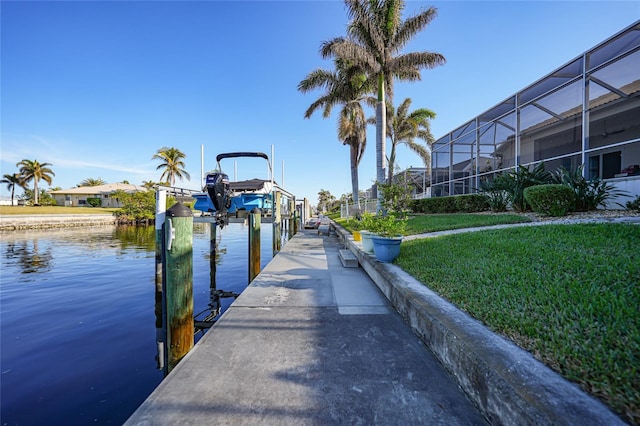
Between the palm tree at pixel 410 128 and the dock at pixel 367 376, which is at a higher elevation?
the palm tree at pixel 410 128

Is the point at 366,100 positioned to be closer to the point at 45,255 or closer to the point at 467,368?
the point at 467,368

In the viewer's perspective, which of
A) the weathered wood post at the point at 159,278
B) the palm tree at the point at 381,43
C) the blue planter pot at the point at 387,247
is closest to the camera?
the weathered wood post at the point at 159,278

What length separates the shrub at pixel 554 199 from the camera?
699cm

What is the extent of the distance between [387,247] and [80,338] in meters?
5.58

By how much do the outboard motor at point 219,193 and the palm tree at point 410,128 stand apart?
16.3 m

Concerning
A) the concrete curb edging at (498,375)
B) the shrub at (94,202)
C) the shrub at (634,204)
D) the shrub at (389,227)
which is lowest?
the concrete curb edging at (498,375)

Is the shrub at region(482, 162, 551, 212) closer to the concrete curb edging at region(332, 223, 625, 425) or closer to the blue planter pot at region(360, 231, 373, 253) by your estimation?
the blue planter pot at region(360, 231, 373, 253)

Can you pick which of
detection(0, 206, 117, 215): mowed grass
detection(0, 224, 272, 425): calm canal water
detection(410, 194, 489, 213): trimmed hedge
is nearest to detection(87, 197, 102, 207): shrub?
detection(0, 206, 117, 215): mowed grass

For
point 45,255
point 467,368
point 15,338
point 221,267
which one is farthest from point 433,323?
point 45,255

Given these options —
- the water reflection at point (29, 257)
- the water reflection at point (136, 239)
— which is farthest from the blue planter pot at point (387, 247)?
the water reflection at point (136, 239)

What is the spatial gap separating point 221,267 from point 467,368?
9291 millimetres

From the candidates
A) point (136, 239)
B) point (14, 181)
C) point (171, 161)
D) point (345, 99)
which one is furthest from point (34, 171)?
point (345, 99)

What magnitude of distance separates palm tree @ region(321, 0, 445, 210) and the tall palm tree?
3.82 meters

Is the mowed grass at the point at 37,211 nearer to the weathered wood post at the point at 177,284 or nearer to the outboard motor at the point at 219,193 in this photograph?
the outboard motor at the point at 219,193
